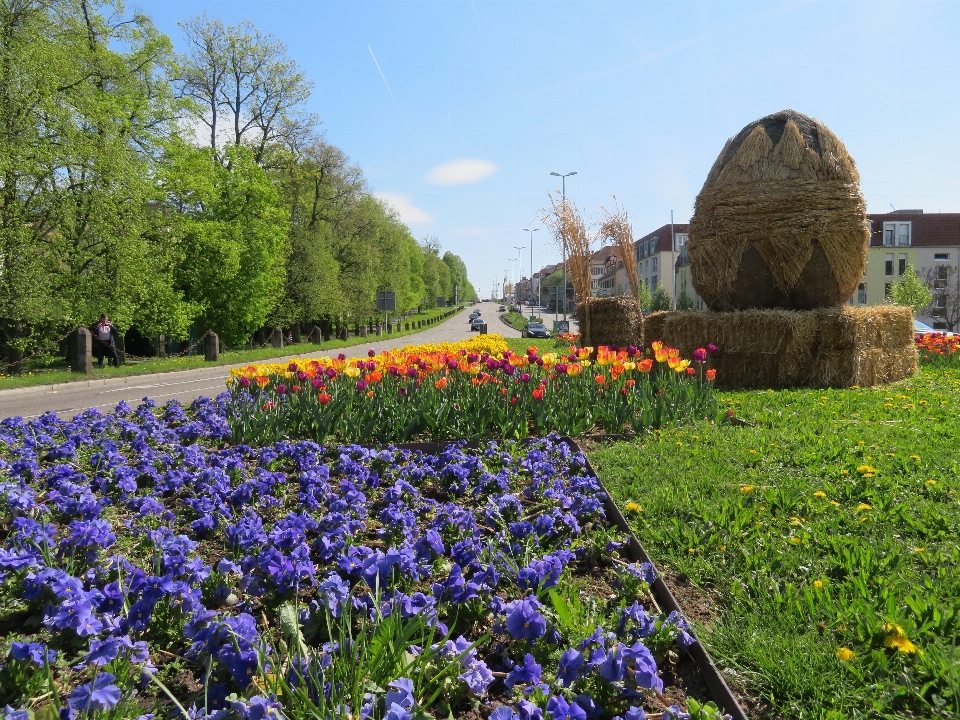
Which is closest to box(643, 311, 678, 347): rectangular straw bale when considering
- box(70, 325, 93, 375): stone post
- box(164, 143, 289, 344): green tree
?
box(70, 325, 93, 375): stone post

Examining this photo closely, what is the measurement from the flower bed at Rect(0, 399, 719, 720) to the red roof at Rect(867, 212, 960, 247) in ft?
210

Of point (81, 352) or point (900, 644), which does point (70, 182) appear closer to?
point (81, 352)

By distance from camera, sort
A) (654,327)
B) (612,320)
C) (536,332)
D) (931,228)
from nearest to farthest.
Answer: (654,327) → (612,320) → (536,332) → (931,228)

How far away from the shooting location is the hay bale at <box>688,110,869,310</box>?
894cm

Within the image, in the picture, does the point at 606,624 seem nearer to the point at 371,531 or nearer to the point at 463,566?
the point at 463,566

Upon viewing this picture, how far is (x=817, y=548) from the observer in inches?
124

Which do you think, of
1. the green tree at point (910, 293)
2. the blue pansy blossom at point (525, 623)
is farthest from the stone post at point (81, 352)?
the green tree at point (910, 293)

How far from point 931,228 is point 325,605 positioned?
69.0 m

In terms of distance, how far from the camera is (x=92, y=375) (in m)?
15.5

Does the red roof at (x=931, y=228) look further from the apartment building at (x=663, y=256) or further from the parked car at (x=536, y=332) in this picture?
the parked car at (x=536, y=332)

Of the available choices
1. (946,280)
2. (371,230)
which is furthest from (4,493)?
(946,280)

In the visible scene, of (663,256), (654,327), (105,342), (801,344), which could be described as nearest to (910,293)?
(663,256)

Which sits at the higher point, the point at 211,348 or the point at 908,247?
the point at 908,247

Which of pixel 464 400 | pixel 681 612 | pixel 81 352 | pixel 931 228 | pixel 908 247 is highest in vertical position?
pixel 931 228
